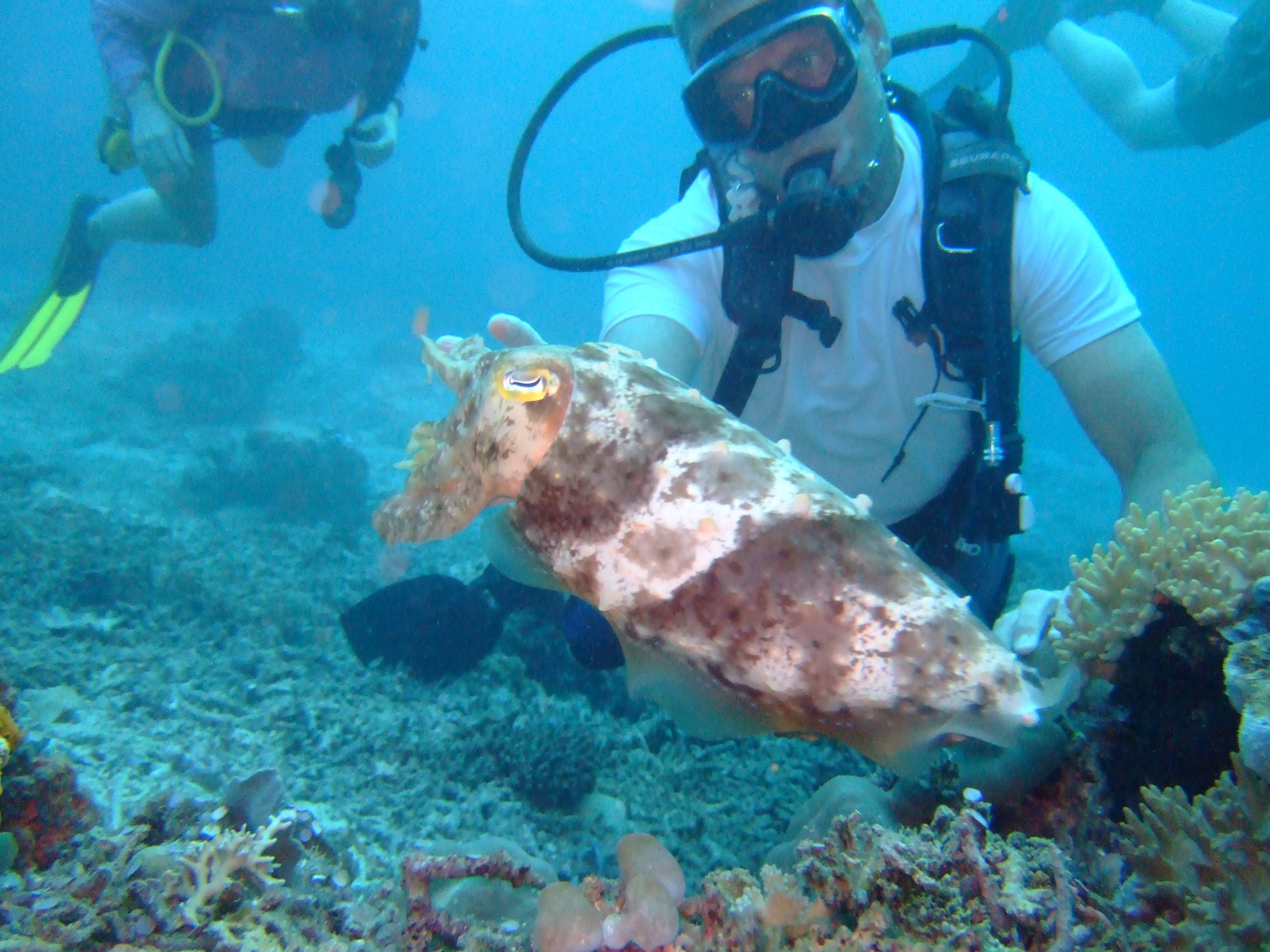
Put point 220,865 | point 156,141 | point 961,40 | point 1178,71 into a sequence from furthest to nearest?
1. point 1178,71
2. point 156,141
3. point 961,40
4. point 220,865

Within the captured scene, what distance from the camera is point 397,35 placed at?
8.35m

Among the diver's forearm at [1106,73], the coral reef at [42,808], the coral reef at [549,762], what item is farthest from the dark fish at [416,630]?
the diver's forearm at [1106,73]

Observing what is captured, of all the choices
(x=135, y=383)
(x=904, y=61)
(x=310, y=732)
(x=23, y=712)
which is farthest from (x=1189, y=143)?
(x=904, y=61)

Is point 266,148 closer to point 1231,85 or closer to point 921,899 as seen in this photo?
point 921,899

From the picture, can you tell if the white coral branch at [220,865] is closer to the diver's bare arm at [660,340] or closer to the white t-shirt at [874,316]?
the diver's bare arm at [660,340]

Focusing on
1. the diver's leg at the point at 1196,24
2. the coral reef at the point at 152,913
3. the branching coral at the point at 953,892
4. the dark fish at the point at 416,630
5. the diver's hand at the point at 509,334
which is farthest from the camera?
the diver's leg at the point at 1196,24

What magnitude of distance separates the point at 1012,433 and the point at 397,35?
28.9 feet

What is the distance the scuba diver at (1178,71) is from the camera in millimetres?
9211

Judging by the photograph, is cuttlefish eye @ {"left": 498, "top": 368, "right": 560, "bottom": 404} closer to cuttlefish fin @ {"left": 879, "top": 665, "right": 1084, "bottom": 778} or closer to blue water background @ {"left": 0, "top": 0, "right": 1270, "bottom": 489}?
cuttlefish fin @ {"left": 879, "top": 665, "right": 1084, "bottom": 778}

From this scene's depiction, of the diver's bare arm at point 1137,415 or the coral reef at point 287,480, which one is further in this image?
the coral reef at point 287,480

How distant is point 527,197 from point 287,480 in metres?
108

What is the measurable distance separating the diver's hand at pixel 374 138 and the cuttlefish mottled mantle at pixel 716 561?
803 centimetres

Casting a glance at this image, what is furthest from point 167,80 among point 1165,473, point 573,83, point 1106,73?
point 1106,73

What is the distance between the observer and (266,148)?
920cm
